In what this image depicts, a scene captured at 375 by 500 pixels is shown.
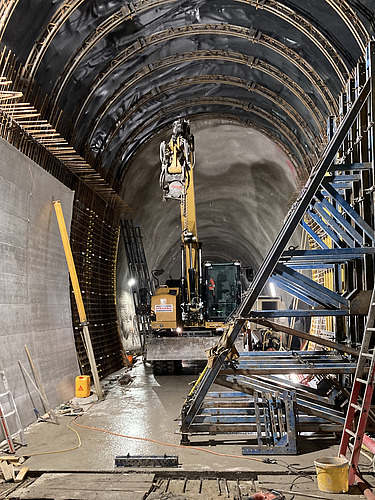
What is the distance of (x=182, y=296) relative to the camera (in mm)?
11406

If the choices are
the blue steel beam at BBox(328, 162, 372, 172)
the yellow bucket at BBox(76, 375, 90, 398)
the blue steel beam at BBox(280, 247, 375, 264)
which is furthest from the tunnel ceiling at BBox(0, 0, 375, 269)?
the yellow bucket at BBox(76, 375, 90, 398)

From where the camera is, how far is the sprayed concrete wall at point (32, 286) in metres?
7.28

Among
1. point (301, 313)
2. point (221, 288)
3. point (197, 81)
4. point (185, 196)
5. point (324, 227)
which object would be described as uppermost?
point (197, 81)

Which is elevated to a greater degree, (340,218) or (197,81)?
(197,81)

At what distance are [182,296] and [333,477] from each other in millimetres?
7125

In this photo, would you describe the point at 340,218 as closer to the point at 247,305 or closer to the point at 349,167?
the point at 349,167

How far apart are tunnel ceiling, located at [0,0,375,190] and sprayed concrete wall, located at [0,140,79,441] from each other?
2036 mm

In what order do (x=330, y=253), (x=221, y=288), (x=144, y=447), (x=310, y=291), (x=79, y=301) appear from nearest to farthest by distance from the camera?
(x=144, y=447), (x=330, y=253), (x=310, y=291), (x=79, y=301), (x=221, y=288)

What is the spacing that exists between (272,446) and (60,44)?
7.88 metres

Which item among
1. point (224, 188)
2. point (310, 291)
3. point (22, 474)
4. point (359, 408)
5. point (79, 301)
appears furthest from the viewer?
point (224, 188)

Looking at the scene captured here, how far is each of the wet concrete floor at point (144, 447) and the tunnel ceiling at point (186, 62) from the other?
5963 millimetres

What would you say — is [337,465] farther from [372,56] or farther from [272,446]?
[372,56]

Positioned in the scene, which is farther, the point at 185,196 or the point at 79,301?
the point at 185,196

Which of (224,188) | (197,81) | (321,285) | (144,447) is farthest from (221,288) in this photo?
(144,447)
